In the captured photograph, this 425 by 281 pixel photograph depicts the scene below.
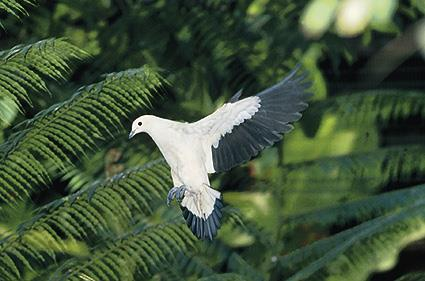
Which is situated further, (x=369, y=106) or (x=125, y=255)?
(x=369, y=106)

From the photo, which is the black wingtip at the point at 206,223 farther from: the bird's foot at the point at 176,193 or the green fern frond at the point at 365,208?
the green fern frond at the point at 365,208

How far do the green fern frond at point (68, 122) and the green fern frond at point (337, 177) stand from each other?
131 cm

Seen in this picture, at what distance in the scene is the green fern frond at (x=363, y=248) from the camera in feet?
9.52

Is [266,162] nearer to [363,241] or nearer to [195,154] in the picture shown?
[363,241]

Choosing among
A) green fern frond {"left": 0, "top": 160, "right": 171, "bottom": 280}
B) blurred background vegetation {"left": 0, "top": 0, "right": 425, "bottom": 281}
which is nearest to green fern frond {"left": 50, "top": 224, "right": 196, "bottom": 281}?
green fern frond {"left": 0, "top": 160, "right": 171, "bottom": 280}

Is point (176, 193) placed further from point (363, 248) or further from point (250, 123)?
point (363, 248)

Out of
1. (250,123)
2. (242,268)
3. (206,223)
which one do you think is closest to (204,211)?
(206,223)

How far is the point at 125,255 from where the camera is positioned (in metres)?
2.36

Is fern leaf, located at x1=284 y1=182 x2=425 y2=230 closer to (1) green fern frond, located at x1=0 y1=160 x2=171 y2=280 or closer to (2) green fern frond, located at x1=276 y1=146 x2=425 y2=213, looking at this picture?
(2) green fern frond, located at x1=276 y1=146 x2=425 y2=213

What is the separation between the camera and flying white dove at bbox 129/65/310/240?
1329mm

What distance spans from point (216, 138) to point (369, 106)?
6.71 feet

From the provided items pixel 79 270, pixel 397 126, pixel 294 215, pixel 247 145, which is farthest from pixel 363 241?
pixel 247 145

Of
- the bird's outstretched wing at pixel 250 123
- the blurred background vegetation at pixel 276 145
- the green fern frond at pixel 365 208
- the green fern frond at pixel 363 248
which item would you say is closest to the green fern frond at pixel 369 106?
the blurred background vegetation at pixel 276 145

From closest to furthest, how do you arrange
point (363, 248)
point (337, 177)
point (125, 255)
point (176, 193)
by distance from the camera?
point (176, 193) → point (125, 255) → point (363, 248) → point (337, 177)
